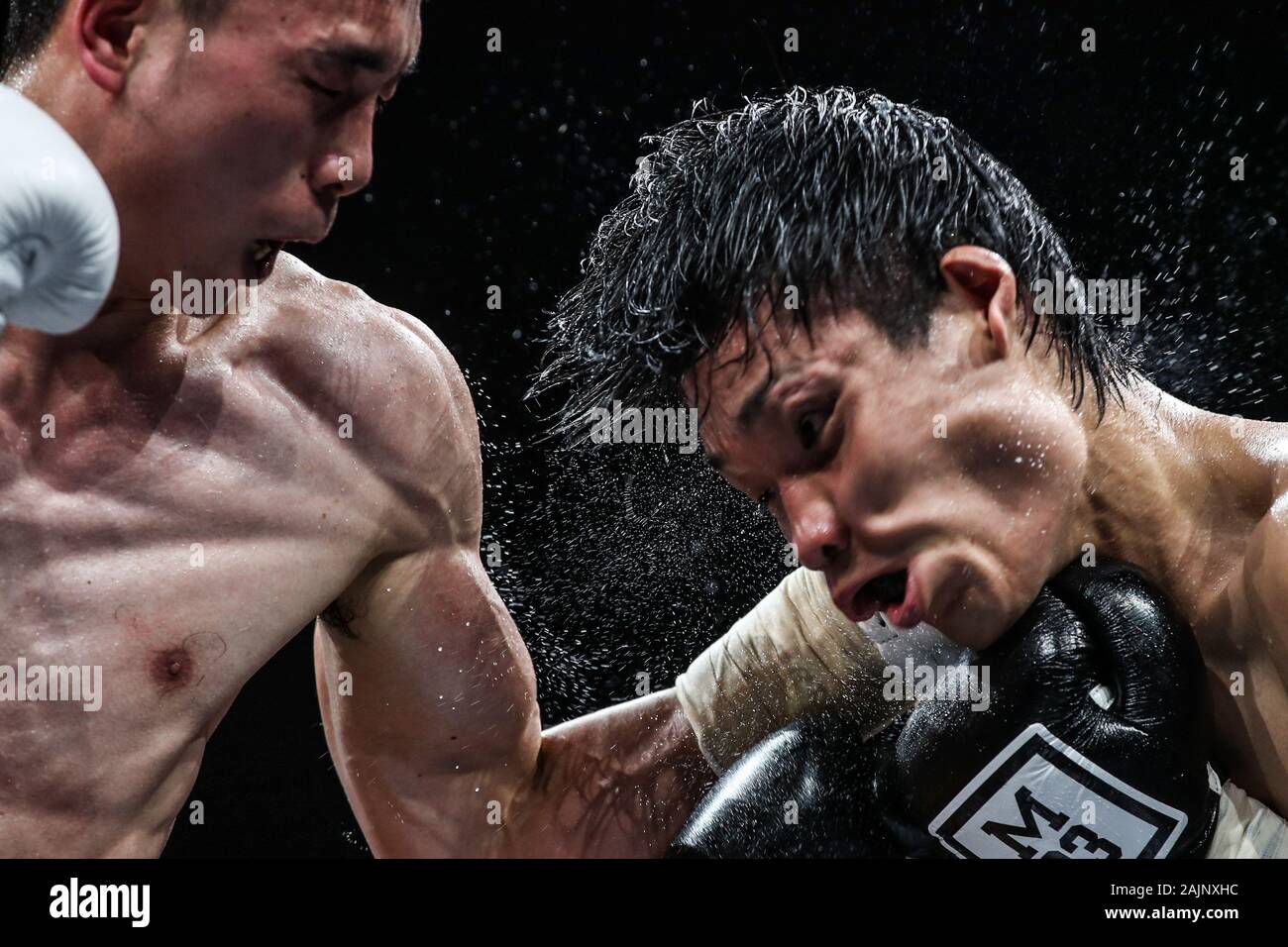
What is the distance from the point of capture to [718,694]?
1.58 metres

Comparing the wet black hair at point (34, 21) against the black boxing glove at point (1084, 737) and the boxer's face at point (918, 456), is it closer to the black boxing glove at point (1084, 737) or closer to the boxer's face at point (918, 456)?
the boxer's face at point (918, 456)

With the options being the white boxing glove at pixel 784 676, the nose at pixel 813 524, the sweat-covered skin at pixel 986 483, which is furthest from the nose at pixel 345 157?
the white boxing glove at pixel 784 676

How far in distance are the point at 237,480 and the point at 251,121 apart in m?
0.34

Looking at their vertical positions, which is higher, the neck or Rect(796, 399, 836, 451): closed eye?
Rect(796, 399, 836, 451): closed eye

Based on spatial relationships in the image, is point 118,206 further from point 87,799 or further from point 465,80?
point 465,80

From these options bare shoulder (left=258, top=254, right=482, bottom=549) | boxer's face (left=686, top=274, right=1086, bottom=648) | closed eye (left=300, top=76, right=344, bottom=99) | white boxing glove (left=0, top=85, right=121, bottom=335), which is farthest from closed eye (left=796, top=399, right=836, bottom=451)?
white boxing glove (left=0, top=85, right=121, bottom=335)

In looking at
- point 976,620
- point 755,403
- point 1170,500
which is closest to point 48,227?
point 755,403

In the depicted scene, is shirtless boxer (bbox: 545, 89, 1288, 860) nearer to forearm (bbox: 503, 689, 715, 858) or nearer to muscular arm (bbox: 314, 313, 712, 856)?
muscular arm (bbox: 314, 313, 712, 856)

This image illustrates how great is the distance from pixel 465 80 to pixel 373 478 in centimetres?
60

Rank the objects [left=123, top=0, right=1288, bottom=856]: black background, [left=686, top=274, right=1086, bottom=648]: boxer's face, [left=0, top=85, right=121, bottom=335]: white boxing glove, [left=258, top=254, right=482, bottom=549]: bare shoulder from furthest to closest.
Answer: [left=123, top=0, right=1288, bottom=856]: black background → [left=258, top=254, right=482, bottom=549]: bare shoulder → [left=686, top=274, right=1086, bottom=648]: boxer's face → [left=0, top=85, right=121, bottom=335]: white boxing glove

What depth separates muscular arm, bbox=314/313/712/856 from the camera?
1446mm

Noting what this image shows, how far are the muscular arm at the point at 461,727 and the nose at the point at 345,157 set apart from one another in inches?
11.0

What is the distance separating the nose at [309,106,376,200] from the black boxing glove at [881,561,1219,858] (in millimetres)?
706
